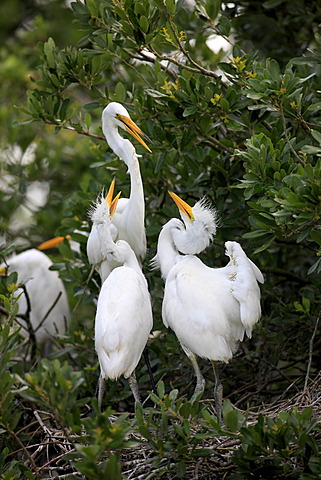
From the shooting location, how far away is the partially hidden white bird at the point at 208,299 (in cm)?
283

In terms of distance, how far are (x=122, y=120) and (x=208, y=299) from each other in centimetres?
94

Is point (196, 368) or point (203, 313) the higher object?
point (203, 313)

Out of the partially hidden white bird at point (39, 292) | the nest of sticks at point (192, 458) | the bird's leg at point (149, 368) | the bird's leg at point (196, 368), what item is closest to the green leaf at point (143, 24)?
the bird's leg at point (196, 368)

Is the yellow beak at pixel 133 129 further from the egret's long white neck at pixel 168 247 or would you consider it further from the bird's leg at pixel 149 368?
the bird's leg at pixel 149 368

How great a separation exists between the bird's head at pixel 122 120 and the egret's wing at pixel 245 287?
69 centimetres

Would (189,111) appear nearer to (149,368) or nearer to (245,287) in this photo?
(245,287)

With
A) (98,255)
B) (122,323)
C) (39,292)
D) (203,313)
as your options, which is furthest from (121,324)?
(39,292)

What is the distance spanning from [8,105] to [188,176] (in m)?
2.68

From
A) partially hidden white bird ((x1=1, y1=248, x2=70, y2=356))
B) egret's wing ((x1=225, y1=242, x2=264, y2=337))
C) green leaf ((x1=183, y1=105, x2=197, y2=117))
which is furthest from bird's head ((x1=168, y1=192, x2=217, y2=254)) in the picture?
partially hidden white bird ((x1=1, y1=248, x2=70, y2=356))

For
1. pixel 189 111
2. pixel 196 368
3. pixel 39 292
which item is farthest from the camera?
pixel 39 292

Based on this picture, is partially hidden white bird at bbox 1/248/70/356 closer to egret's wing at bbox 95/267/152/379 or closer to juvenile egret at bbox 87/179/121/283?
juvenile egret at bbox 87/179/121/283

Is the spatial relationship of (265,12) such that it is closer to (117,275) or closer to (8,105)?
(117,275)

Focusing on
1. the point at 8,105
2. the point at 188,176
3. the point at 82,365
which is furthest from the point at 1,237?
the point at 188,176

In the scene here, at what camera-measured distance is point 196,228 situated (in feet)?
10.0
